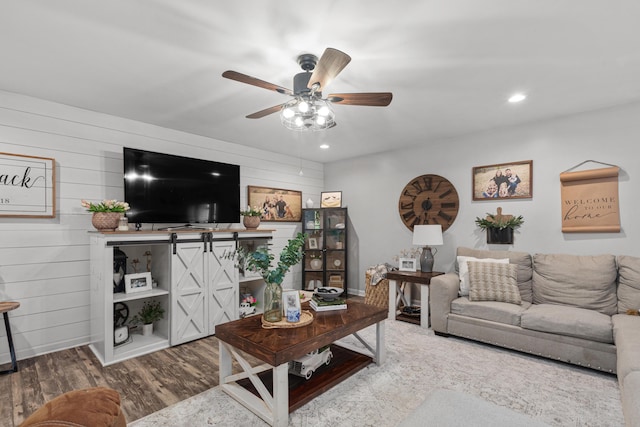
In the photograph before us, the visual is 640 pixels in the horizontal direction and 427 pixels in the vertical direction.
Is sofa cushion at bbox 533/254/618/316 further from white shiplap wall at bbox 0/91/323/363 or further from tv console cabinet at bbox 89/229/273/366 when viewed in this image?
white shiplap wall at bbox 0/91/323/363

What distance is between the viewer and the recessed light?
117 inches

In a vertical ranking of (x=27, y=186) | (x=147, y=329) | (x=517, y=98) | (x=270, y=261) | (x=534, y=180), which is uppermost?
(x=517, y=98)

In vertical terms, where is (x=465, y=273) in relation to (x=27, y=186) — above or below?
below

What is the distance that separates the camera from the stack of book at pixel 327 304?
273 cm

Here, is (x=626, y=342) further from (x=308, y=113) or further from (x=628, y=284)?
(x=308, y=113)

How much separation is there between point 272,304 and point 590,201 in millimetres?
Result: 3456

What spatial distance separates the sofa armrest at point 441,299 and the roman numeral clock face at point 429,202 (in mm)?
1145

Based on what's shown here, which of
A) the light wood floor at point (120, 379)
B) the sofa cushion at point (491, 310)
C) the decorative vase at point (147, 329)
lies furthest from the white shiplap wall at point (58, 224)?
the sofa cushion at point (491, 310)

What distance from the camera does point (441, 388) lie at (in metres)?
1.66

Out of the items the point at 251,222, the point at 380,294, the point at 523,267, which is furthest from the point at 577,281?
the point at 251,222

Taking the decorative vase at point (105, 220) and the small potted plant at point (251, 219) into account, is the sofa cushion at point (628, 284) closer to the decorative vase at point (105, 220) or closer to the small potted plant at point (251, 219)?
the small potted plant at point (251, 219)

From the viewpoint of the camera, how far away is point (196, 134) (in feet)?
13.8

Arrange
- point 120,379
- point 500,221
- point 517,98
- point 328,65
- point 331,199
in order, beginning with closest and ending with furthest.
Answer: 1. point 328,65
2. point 120,379
3. point 517,98
4. point 500,221
5. point 331,199

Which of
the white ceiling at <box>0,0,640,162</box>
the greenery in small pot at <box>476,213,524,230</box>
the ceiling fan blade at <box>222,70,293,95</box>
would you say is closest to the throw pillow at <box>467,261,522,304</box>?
the greenery in small pot at <box>476,213,524,230</box>
